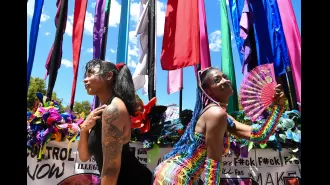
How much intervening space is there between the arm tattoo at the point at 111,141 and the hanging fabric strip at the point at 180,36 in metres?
3.65

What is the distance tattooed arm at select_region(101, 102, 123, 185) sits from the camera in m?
2.14

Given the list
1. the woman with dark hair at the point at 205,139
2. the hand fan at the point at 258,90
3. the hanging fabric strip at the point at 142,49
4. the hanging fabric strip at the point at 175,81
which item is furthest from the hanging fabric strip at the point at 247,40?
the woman with dark hair at the point at 205,139

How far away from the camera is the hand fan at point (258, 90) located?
2.65m

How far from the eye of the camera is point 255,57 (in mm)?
5703

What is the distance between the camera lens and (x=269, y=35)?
5668 mm

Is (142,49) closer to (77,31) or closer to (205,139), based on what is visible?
(77,31)

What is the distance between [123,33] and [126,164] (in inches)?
181

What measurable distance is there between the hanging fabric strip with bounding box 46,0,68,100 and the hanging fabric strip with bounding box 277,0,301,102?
399 cm

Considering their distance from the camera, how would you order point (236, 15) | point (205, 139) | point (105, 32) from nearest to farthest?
point (205, 139), point (236, 15), point (105, 32)

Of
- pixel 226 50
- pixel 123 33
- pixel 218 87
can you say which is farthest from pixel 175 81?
pixel 218 87

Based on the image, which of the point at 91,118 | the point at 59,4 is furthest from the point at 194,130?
the point at 59,4

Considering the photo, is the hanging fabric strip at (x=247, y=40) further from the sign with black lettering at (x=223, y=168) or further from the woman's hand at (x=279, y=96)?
the woman's hand at (x=279, y=96)
